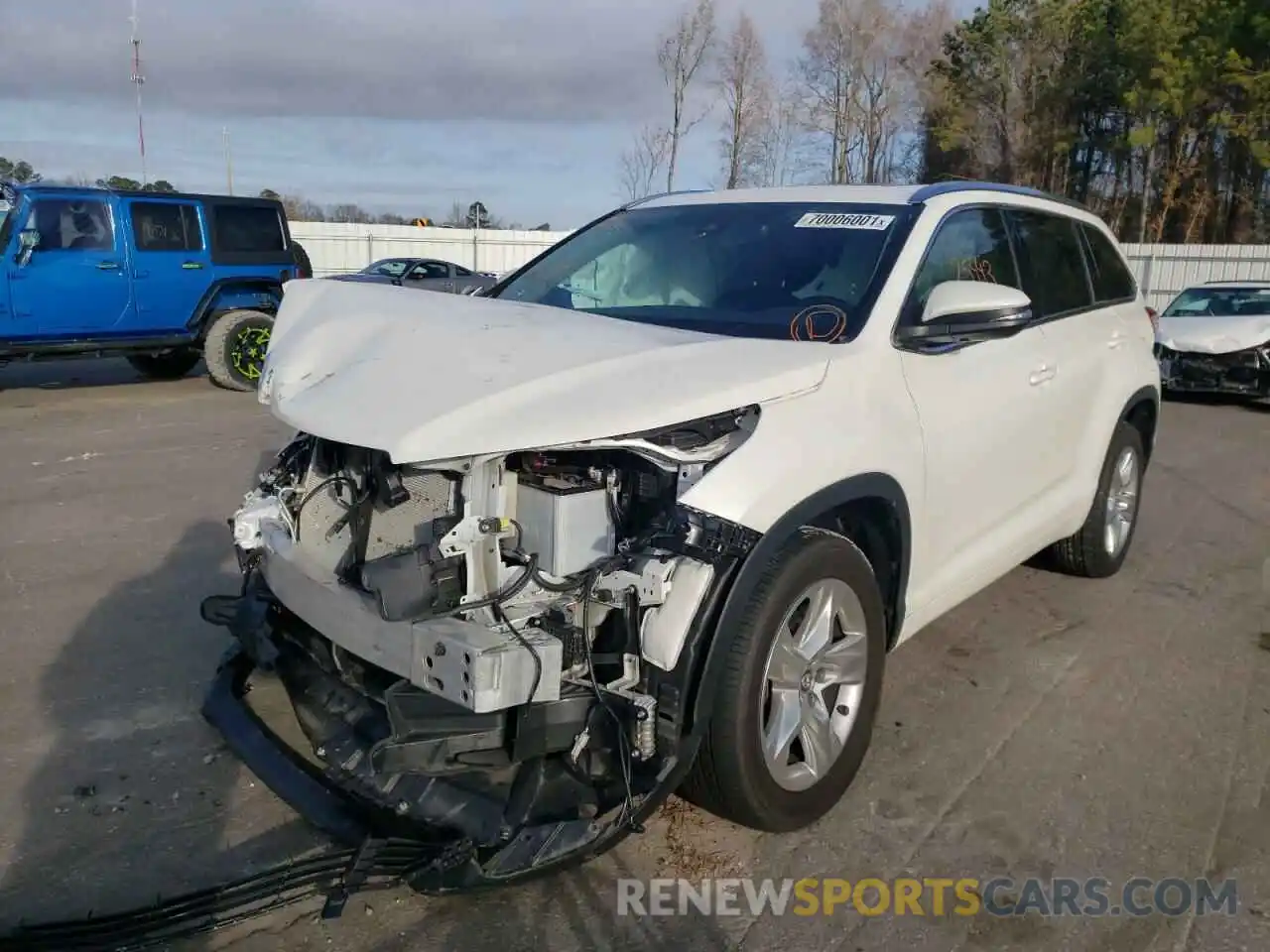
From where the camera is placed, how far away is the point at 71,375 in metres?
13.8

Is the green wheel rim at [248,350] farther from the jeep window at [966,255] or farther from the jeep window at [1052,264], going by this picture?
the jeep window at [966,255]

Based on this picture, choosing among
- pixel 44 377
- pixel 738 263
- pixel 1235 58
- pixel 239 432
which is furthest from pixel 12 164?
pixel 738 263

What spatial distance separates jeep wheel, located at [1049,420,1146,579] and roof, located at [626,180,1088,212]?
4.90ft

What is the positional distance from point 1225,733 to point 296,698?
3.24 metres

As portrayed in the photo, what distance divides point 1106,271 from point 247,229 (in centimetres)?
1042

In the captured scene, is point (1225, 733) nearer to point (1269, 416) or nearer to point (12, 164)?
point (1269, 416)

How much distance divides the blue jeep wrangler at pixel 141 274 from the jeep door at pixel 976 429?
398 inches

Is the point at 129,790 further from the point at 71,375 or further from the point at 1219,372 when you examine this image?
the point at 1219,372

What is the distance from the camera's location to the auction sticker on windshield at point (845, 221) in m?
3.72

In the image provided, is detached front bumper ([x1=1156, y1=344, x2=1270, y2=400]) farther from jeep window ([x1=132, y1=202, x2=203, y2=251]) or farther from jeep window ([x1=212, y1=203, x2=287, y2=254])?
jeep window ([x1=132, y1=202, x2=203, y2=251])

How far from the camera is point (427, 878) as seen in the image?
2.49 metres

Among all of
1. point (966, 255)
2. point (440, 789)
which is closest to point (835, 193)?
point (966, 255)

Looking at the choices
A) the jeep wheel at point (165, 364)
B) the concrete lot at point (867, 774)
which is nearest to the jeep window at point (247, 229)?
the jeep wheel at point (165, 364)

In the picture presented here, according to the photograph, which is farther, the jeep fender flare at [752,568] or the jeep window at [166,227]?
the jeep window at [166,227]
